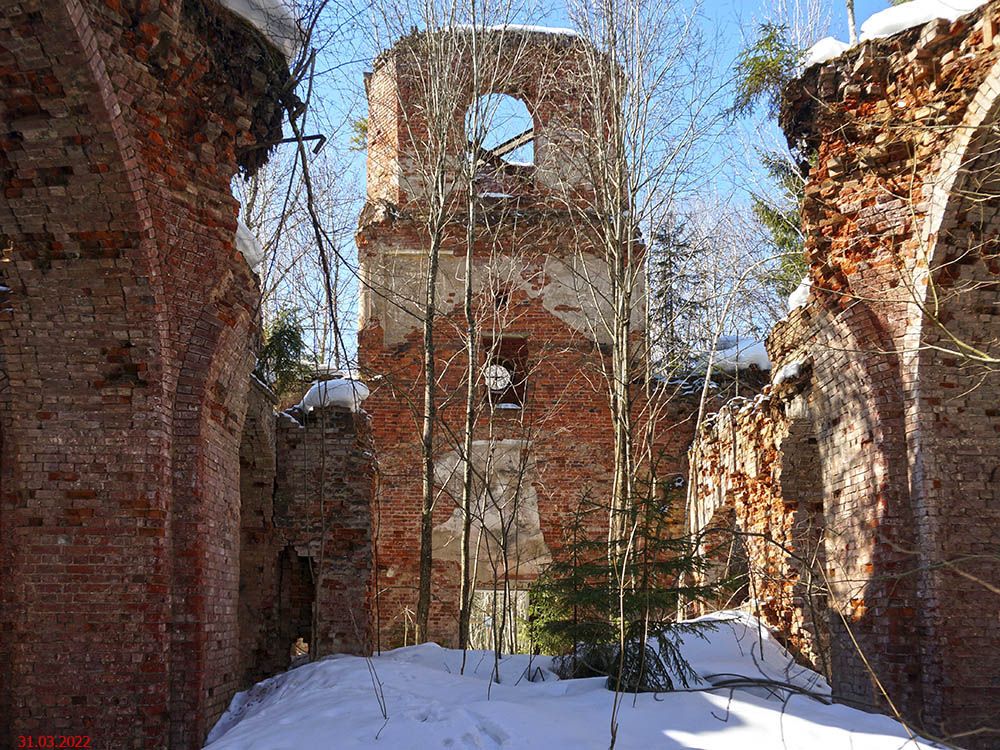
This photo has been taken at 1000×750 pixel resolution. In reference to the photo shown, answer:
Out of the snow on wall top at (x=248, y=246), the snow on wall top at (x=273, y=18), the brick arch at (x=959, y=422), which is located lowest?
the brick arch at (x=959, y=422)

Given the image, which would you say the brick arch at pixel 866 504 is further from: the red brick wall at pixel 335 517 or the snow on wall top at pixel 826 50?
the red brick wall at pixel 335 517

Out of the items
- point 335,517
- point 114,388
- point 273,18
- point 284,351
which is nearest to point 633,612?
point 114,388

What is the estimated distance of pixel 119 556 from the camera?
6.11 metres

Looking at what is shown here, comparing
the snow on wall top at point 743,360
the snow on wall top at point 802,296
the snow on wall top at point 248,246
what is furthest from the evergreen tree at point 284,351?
the snow on wall top at point 802,296

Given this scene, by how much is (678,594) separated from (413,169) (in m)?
10.1

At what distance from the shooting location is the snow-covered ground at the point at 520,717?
536cm

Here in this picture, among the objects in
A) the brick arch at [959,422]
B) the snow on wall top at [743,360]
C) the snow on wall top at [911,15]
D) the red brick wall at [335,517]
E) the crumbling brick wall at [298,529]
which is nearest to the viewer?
the brick arch at [959,422]

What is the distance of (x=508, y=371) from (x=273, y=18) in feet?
30.5

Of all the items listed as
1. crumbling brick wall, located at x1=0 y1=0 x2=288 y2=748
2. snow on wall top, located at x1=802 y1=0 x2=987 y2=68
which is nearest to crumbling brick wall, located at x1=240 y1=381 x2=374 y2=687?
crumbling brick wall, located at x1=0 y1=0 x2=288 y2=748

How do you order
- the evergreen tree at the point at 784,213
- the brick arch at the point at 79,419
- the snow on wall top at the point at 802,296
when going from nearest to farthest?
the brick arch at the point at 79,419
the snow on wall top at the point at 802,296
the evergreen tree at the point at 784,213

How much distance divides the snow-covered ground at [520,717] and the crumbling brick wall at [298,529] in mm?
2265

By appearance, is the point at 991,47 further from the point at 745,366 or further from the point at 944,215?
the point at 745,366

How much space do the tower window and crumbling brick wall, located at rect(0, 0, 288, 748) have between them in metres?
8.51

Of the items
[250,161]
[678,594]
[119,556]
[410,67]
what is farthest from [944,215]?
[410,67]
